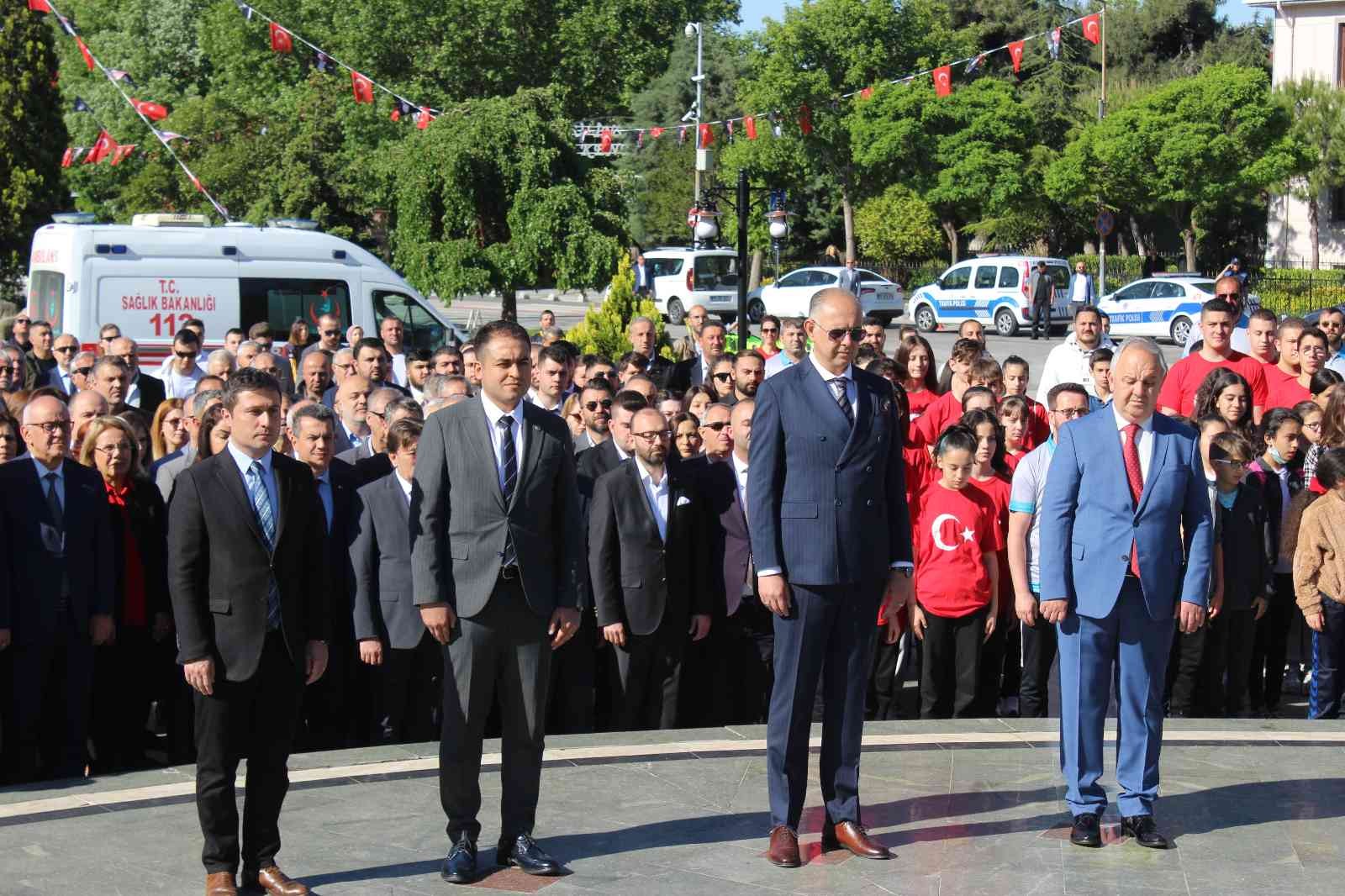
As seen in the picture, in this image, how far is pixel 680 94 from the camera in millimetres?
65188

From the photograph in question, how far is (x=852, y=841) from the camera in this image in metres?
6.47

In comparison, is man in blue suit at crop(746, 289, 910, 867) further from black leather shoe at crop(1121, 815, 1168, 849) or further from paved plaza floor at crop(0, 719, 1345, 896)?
black leather shoe at crop(1121, 815, 1168, 849)

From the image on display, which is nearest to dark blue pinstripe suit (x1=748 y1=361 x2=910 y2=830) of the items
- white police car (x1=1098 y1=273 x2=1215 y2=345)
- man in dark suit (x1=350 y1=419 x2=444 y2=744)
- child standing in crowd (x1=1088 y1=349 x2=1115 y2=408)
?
man in dark suit (x1=350 y1=419 x2=444 y2=744)

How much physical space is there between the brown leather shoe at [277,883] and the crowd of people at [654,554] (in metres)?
1.06

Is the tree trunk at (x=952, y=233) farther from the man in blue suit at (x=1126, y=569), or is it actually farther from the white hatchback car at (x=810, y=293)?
the man in blue suit at (x=1126, y=569)

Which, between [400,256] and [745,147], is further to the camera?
[745,147]

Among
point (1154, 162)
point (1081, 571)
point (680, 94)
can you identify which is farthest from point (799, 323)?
point (680, 94)

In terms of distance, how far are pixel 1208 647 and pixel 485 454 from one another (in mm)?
5209

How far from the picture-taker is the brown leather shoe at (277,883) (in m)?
5.95

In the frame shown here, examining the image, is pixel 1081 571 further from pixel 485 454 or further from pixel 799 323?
pixel 799 323

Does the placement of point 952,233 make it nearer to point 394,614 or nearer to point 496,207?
point 496,207

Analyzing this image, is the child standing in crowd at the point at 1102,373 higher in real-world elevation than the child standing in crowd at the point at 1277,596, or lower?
higher

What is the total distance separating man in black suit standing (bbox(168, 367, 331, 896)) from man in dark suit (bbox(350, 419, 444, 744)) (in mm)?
2045

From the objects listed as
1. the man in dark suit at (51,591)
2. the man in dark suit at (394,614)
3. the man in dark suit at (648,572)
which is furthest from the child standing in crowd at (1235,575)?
the man in dark suit at (51,591)
